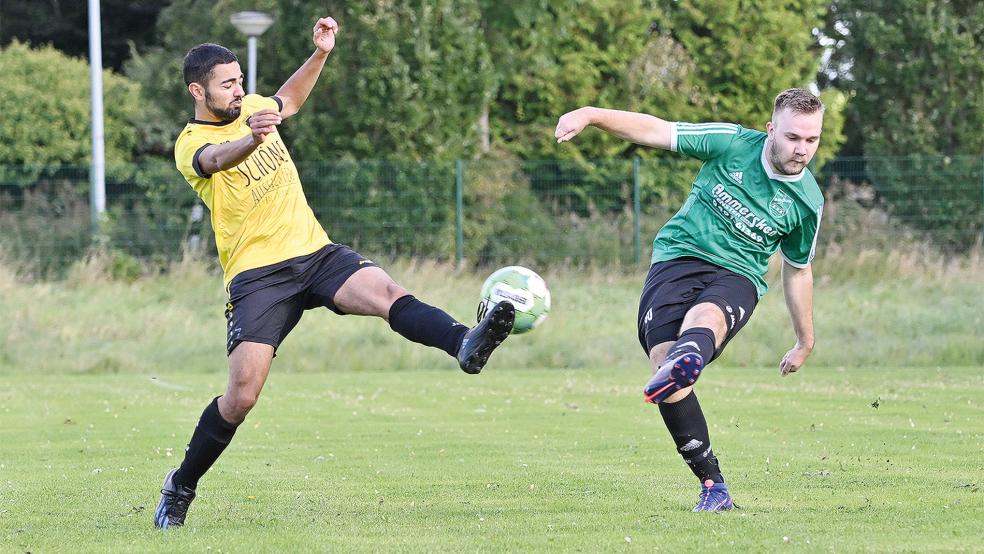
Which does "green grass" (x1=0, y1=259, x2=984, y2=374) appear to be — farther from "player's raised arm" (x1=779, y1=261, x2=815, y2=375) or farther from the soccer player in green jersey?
the soccer player in green jersey

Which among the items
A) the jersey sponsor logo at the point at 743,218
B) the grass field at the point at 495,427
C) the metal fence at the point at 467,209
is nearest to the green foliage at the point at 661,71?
the metal fence at the point at 467,209

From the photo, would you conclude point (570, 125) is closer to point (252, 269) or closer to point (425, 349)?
point (252, 269)

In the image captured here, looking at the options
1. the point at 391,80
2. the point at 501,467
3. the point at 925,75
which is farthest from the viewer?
the point at 925,75

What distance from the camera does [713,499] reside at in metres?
7.42

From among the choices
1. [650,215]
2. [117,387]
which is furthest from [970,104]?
[117,387]

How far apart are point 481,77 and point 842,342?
852 centimetres

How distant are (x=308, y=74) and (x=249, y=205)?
1.11 meters

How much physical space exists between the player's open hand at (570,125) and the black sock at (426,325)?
103 centimetres

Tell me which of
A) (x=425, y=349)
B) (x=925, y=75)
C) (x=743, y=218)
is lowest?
(x=425, y=349)

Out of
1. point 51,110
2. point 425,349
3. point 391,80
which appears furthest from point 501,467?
point 51,110

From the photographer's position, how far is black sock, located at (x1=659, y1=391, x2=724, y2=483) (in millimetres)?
7363

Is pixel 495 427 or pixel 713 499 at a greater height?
pixel 713 499

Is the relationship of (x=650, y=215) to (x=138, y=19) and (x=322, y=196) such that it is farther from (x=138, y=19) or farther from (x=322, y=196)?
(x=138, y=19)

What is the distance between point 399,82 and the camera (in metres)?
24.7
